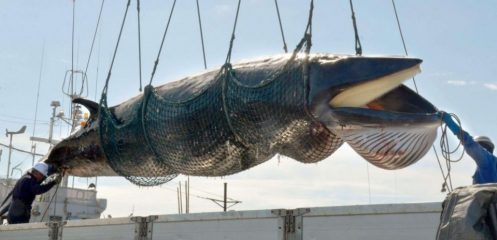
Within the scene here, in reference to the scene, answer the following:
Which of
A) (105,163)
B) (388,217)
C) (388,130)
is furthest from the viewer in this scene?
(105,163)

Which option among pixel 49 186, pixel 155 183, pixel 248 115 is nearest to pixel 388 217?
pixel 248 115

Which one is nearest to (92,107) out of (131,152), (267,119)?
(131,152)

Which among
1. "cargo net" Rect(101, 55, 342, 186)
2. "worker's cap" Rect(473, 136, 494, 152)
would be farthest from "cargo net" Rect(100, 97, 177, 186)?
"worker's cap" Rect(473, 136, 494, 152)

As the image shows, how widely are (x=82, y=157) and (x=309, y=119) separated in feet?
10.5

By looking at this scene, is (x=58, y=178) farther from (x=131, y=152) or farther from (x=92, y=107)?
(x=131, y=152)

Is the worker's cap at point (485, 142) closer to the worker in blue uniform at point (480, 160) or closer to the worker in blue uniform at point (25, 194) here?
the worker in blue uniform at point (480, 160)

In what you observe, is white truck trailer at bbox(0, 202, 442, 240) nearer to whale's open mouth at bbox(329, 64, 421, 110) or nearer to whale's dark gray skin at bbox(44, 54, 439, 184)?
whale's dark gray skin at bbox(44, 54, 439, 184)

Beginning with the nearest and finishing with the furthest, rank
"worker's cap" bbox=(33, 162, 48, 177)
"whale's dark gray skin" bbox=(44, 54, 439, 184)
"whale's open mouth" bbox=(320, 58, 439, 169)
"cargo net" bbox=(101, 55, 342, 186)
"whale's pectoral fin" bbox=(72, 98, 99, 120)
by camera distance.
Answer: "whale's open mouth" bbox=(320, 58, 439, 169) < "whale's dark gray skin" bbox=(44, 54, 439, 184) < "cargo net" bbox=(101, 55, 342, 186) < "whale's pectoral fin" bbox=(72, 98, 99, 120) < "worker's cap" bbox=(33, 162, 48, 177)

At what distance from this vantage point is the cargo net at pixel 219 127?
5199 millimetres

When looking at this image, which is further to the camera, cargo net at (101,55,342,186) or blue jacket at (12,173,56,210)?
blue jacket at (12,173,56,210)

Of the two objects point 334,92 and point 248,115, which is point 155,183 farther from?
point 334,92

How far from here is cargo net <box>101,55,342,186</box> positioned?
17.1 feet

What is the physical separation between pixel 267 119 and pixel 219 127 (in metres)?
0.51

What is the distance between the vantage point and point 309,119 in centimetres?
505
